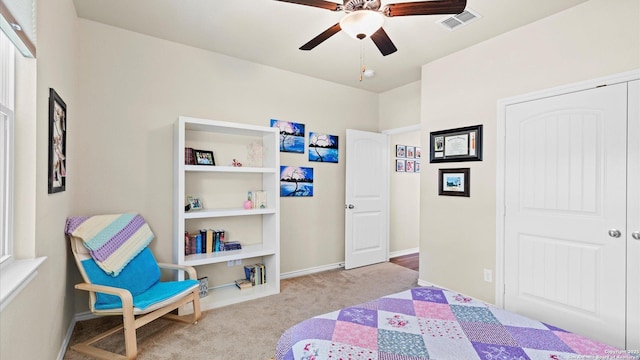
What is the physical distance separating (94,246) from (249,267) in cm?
158

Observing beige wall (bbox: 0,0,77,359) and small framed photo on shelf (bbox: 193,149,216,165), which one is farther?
small framed photo on shelf (bbox: 193,149,216,165)

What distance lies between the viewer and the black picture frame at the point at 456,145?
10.2 feet

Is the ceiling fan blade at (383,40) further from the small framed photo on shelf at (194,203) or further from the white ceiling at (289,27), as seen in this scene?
the small framed photo on shelf at (194,203)

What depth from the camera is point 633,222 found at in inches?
84.4

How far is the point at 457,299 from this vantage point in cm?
189

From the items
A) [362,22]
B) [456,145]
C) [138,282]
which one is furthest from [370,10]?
[138,282]

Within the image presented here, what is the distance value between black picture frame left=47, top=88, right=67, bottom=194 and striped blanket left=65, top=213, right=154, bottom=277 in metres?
0.37

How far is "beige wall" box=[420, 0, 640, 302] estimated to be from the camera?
228cm

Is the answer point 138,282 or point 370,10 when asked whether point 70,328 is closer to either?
point 138,282

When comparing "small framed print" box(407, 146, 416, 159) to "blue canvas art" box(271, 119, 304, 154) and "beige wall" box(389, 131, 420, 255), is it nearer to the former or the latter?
"beige wall" box(389, 131, 420, 255)

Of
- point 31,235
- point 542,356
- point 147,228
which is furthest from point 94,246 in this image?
point 542,356

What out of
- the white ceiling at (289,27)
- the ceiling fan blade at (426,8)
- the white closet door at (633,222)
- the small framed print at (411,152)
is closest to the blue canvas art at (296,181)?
the white ceiling at (289,27)

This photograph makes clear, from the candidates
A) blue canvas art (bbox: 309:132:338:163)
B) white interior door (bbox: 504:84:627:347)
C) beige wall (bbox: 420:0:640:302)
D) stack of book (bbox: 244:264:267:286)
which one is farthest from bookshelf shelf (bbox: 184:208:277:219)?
white interior door (bbox: 504:84:627:347)

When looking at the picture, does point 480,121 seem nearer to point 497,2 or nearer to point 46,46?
point 497,2
